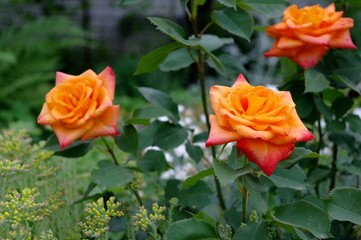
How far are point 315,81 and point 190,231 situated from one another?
51 cm

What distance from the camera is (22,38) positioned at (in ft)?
21.4

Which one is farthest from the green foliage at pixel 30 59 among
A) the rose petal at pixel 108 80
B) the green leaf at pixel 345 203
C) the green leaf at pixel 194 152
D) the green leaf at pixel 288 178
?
the green leaf at pixel 345 203

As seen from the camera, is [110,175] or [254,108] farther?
[110,175]

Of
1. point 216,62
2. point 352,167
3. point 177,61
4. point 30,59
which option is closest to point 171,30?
point 216,62

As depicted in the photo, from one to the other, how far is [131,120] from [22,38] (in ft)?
17.7

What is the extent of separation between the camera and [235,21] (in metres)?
1.46

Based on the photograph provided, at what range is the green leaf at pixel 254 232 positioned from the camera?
44.7 inches

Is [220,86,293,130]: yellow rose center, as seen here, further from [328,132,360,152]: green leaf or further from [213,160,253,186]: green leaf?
[328,132,360,152]: green leaf

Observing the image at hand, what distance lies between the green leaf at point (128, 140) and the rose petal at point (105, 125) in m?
0.12

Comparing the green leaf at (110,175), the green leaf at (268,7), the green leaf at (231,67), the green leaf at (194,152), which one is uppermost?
the green leaf at (268,7)

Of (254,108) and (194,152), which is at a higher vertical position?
(254,108)

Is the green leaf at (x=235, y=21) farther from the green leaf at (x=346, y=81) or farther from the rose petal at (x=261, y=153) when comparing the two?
the rose petal at (x=261, y=153)

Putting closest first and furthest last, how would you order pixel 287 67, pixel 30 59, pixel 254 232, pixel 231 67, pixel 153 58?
pixel 254 232, pixel 153 58, pixel 231 67, pixel 287 67, pixel 30 59

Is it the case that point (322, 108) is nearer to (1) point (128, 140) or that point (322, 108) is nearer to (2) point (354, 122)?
(2) point (354, 122)
